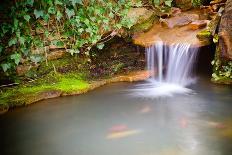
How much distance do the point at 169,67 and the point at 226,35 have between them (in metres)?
1.72

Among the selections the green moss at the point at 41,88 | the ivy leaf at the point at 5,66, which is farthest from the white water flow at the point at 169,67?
the ivy leaf at the point at 5,66

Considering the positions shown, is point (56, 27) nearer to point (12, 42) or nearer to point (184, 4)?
point (12, 42)

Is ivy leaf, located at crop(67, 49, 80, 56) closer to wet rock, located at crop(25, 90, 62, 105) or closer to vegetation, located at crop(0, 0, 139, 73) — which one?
vegetation, located at crop(0, 0, 139, 73)

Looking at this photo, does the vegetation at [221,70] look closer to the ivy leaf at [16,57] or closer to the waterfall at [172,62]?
the waterfall at [172,62]

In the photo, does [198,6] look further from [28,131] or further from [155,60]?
[28,131]

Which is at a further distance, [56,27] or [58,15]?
[56,27]

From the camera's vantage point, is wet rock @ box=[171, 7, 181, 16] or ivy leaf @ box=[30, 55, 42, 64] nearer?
ivy leaf @ box=[30, 55, 42, 64]

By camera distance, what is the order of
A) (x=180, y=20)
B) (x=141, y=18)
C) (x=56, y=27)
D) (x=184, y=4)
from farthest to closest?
1. (x=184, y=4)
2. (x=180, y=20)
3. (x=141, y=18)
4. (x=56, y=27)

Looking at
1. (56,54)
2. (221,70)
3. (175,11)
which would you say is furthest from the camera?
(175,11)

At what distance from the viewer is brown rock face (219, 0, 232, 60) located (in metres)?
7.54

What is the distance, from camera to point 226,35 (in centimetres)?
757

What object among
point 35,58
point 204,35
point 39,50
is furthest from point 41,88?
point 204,35

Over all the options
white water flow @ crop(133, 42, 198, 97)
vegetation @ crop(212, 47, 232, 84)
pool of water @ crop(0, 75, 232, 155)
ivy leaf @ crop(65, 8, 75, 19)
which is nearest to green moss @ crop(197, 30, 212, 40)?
white water flow @ crop(133, 42, 198, 97)

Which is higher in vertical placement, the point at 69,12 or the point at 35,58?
the point at 69,12
